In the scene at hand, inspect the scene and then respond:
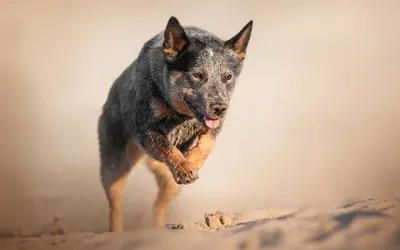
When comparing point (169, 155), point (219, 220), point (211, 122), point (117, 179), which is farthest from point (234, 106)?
point (117, 179)

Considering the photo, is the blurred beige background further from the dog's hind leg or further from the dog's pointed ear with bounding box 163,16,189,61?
the dog's pointed ear with bounding box 163,16,189,61

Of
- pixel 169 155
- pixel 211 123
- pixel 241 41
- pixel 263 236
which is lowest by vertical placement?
pixel 263 236

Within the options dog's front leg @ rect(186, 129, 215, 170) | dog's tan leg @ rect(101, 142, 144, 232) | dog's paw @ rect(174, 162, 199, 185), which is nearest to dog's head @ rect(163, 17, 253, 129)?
dog's front leg @ rect(186, 129, 215, 170)

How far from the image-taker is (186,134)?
2293 millimetres

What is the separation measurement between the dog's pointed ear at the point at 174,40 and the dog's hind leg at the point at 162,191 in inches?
19.1

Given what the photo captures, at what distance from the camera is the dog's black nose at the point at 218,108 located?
2105 mm

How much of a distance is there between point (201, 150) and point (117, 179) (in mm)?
405

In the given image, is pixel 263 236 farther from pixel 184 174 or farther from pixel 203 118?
pixel 203 118

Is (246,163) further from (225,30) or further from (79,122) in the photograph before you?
(79,122)

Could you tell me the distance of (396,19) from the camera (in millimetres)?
2461

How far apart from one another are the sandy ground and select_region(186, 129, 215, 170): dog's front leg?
29 centimetres

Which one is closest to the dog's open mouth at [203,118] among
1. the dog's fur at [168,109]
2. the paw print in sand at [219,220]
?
the dog's fur at [168,109]

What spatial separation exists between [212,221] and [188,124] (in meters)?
0.45

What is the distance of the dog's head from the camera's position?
2150 millimetres
